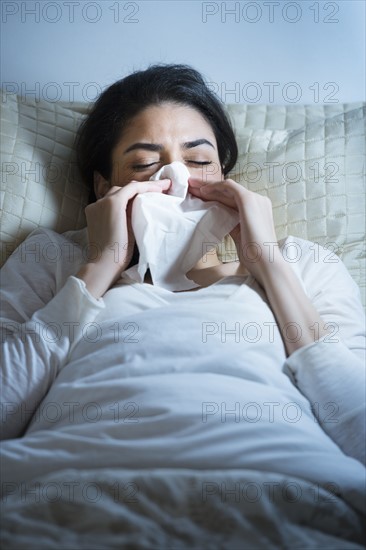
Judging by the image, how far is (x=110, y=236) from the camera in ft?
4.24

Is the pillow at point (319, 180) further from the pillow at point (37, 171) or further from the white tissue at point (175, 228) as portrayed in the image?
the pillow at point (37, 171)

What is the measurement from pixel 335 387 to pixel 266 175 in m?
0.68

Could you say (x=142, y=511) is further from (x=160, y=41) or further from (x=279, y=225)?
(x=160, y=41)

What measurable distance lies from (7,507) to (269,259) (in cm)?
66

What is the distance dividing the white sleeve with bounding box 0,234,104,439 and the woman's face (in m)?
0.33

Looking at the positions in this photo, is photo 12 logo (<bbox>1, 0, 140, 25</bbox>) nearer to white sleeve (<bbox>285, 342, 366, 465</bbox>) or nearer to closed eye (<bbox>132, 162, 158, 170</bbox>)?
closed eye (<bbox>132, 162, 158, 170</bbox>)

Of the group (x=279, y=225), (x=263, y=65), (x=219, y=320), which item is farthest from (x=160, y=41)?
(x=219, y=320)

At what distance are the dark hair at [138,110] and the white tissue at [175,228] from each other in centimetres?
22

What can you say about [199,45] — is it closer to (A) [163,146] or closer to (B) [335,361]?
(A) [163,146]

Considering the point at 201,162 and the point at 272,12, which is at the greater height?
the point at 272,12

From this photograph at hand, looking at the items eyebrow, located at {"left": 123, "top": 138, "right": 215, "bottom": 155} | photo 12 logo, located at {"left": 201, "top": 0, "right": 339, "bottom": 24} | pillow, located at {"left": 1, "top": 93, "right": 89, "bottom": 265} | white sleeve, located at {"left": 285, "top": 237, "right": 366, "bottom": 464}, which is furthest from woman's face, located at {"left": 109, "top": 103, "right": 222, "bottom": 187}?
photo 12 logo, located at {"left": 201, "top": 0, "right": 339, "bottom": 24}

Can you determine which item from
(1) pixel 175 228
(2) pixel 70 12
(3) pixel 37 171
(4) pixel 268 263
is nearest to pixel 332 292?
(4) pixel 268 263

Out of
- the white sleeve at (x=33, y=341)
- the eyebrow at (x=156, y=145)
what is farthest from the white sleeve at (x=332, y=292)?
the white sleeve at (x=33, y=341)

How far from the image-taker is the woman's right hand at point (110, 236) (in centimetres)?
124
